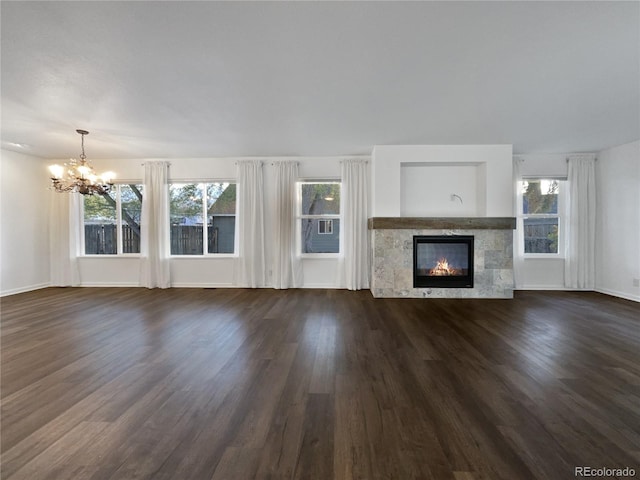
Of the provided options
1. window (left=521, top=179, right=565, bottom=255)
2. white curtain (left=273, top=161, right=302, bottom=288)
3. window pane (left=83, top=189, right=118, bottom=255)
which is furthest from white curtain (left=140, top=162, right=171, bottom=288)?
window (left=521, top=179, right=565, bottom=255)

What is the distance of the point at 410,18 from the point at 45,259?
8.08 metres

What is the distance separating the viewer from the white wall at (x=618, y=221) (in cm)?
486

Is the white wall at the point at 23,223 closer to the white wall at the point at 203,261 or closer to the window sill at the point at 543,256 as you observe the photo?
the white wall at the point at 203,261

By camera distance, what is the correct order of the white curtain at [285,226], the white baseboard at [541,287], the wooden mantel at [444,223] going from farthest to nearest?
the white curtain at [285,226], the white baseboard at [541,287], the wooden mantel at [444,223]

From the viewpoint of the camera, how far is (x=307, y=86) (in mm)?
2957

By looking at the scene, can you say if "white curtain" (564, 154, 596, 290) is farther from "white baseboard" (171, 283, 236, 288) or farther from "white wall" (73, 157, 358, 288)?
"white baseboard" (171, 283, 236, 288)

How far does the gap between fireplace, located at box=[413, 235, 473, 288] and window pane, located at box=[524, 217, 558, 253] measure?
5.53 feet

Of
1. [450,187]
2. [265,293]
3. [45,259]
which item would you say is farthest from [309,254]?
[45,259]

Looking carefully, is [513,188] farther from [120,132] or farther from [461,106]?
[120,132]

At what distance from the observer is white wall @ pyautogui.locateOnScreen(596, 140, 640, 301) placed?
16.0ft

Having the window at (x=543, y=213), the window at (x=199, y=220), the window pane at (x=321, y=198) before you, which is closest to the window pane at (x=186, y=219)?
the window at (x=199, y=220)

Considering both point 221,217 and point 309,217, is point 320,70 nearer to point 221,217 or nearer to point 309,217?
point 309,217

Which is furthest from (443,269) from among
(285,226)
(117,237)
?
(117,237)

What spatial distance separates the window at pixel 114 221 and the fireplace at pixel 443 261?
239 inches
